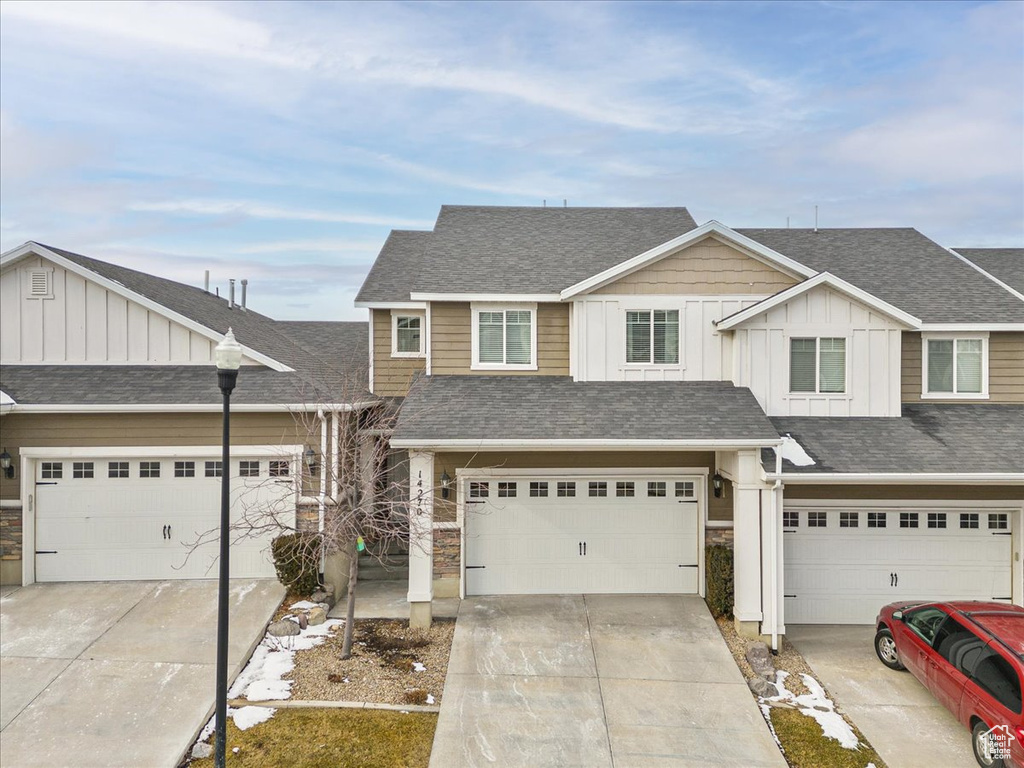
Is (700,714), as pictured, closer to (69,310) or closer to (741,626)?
(741,626)

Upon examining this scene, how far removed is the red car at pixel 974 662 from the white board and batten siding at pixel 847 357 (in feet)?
12.2

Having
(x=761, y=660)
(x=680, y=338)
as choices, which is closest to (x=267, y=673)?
(x=761, y=660)

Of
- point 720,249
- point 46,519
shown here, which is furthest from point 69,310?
point 720,249

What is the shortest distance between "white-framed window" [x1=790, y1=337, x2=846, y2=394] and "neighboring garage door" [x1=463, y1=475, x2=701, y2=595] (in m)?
2.81

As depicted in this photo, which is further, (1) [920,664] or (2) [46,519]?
(2) [46,519]

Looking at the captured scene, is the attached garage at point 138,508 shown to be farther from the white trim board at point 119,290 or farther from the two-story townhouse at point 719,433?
the two-story townhouse at point 719,433

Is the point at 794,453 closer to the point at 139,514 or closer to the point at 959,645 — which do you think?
the point at 959,645

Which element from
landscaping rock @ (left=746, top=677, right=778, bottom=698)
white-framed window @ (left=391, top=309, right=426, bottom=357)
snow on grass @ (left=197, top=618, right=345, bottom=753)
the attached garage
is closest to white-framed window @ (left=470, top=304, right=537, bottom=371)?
white-framed window @ (left=391, top=309, right=426, bottom=357)

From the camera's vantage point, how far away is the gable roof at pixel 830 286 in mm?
10453

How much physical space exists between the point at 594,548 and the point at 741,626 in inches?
111

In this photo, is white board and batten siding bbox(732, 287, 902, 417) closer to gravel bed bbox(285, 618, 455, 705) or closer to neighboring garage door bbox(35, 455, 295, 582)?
gravel bed bbox(285, 618, 455, 705)

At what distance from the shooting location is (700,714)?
24.1 feet

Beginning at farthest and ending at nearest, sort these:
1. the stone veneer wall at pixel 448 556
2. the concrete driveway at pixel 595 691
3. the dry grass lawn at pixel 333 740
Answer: the stone veneer wall at pixel 448 556 → the concrete driveway at pixel 595 691 → the dry grass lawn at pixel 333 740

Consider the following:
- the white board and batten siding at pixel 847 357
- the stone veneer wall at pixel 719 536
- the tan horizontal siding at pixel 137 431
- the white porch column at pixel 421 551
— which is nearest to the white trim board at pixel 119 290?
the tan horizontal siding at pixel 137 431
